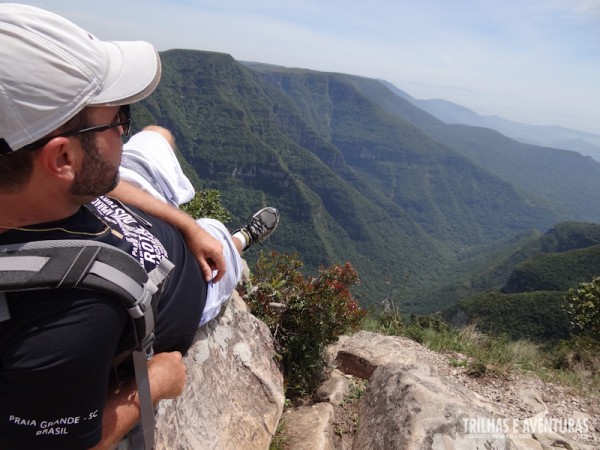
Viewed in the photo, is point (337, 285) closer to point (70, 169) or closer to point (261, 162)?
point (70, 169)

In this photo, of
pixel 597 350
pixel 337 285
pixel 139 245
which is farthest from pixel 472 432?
pixel 597 350

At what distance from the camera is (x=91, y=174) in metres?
1.46

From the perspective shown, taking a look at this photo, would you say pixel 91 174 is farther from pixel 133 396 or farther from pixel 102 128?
pixel 133 396

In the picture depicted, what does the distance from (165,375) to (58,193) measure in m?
1.04

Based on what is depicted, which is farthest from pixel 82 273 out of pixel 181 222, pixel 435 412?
pixel 435 412

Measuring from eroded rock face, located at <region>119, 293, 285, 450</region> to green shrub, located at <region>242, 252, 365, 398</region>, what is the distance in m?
0.37

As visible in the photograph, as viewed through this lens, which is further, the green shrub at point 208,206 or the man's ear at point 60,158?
the green shrub at point 208,206

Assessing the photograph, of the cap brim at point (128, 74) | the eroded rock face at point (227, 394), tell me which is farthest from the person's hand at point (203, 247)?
the cap brim at point (128, 74)

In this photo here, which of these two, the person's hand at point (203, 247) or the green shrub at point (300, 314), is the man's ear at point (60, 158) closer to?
the person's hand at point (203, 247)

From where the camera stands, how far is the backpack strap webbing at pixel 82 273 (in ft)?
3.99

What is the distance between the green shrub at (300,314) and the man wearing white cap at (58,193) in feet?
7.49

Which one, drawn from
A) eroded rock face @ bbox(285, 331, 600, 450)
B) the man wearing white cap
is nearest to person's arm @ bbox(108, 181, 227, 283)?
the man wearing white cap

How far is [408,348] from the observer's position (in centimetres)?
506

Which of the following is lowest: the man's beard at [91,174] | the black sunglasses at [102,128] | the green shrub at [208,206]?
the green shrub at [208,206]
